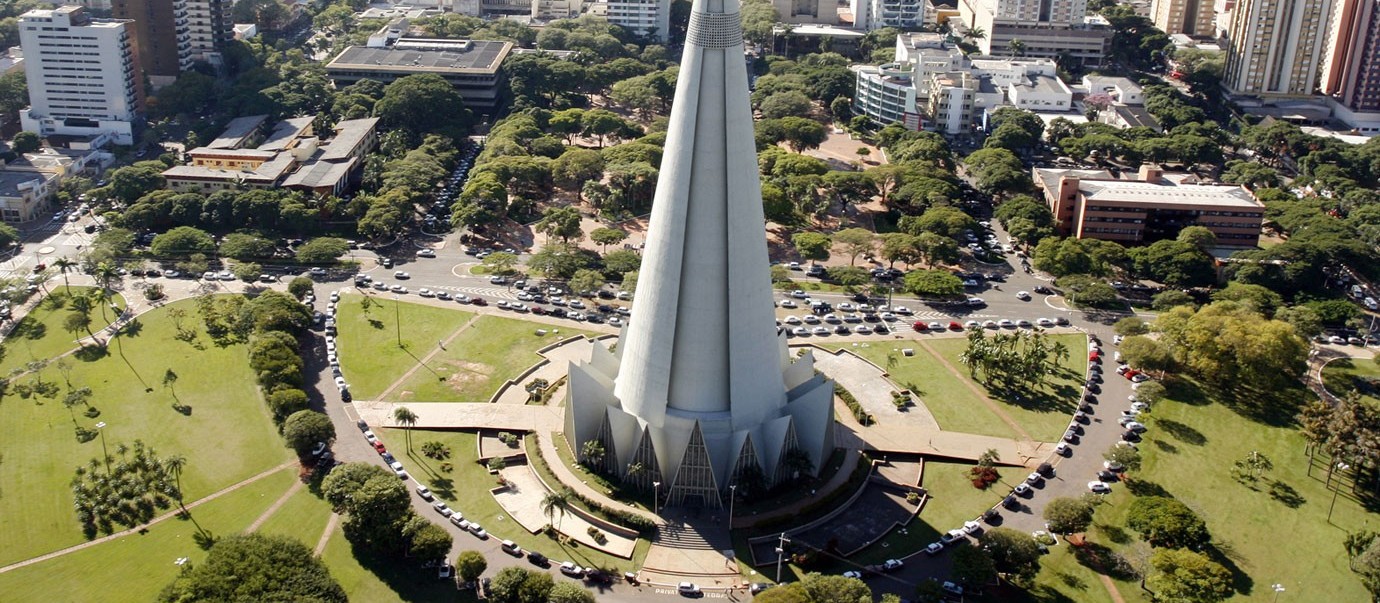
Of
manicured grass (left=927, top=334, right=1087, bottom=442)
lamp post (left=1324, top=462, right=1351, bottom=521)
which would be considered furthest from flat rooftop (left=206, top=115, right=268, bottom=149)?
lamp post (left=1324, top=462, right=1351, bottom=521)

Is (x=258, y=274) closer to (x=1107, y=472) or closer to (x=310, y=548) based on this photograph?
(x=310, y=548)

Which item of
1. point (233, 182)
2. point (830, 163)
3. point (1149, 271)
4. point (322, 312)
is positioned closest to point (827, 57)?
point (830, 163)

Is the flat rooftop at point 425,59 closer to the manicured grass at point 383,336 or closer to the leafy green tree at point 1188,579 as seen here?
the manicured grass at point 383,336

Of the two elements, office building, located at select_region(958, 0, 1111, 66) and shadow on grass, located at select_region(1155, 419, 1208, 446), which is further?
office building, located at select_region(958, 0, 1111, 66)

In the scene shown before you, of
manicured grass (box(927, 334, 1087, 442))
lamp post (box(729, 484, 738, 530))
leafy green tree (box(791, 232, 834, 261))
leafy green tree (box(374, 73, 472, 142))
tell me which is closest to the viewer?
lamp post (box(729, 484, 738, 530))

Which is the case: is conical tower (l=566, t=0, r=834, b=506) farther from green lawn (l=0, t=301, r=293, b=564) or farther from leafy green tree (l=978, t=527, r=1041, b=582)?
green lawn (l=0, t=301, r=293, b=564)

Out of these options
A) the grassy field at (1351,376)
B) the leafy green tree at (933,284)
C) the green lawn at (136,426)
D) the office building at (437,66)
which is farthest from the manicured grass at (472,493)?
the office building at (437,66)

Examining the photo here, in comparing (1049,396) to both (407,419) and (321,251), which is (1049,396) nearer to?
(407,419)
